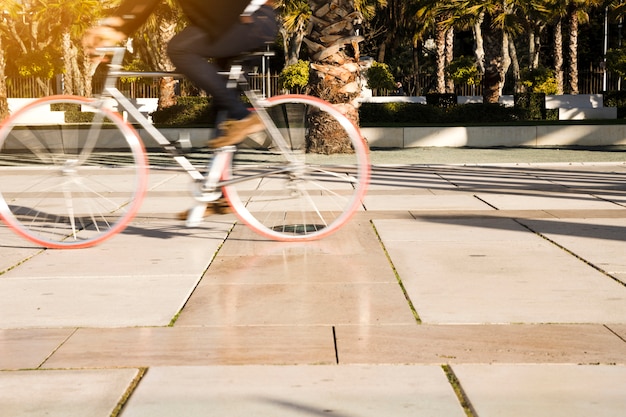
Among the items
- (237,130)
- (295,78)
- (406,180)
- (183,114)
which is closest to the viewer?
(237,130)

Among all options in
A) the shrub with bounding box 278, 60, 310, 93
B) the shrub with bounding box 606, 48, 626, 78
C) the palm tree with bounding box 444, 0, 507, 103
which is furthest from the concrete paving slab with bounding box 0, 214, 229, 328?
the shrub with bounding box 278, 60, 310, 93

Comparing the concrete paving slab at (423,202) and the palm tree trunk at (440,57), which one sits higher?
the palm tree trunk at (440,57)

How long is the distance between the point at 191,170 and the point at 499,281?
6.67ft

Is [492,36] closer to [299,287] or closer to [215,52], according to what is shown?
[215,52]

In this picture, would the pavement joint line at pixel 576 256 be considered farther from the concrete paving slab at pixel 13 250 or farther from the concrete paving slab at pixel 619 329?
the concrete paving slab at pixel 13 250

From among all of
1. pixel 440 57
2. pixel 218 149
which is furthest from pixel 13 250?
pixel 440 57

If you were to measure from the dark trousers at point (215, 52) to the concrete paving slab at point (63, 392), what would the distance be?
2.55 meters

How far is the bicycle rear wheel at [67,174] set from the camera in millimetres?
5805

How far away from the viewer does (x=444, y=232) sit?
680 centimetres

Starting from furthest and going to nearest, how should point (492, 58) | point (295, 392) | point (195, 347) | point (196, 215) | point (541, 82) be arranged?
1. point (541, 82)
2. point (492, 58)
3. point (196, 215)
4. point (195, 347)
5. point (295, 392)

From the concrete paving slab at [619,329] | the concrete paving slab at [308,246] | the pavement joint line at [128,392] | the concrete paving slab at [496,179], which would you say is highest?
the concrete paving slab at [496,179]

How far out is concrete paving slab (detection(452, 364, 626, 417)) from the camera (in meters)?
2.92

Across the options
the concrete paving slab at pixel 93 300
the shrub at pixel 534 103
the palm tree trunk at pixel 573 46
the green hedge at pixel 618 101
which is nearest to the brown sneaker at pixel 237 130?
the concrete paving slab at pixel 93 300

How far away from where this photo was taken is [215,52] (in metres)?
5.59
